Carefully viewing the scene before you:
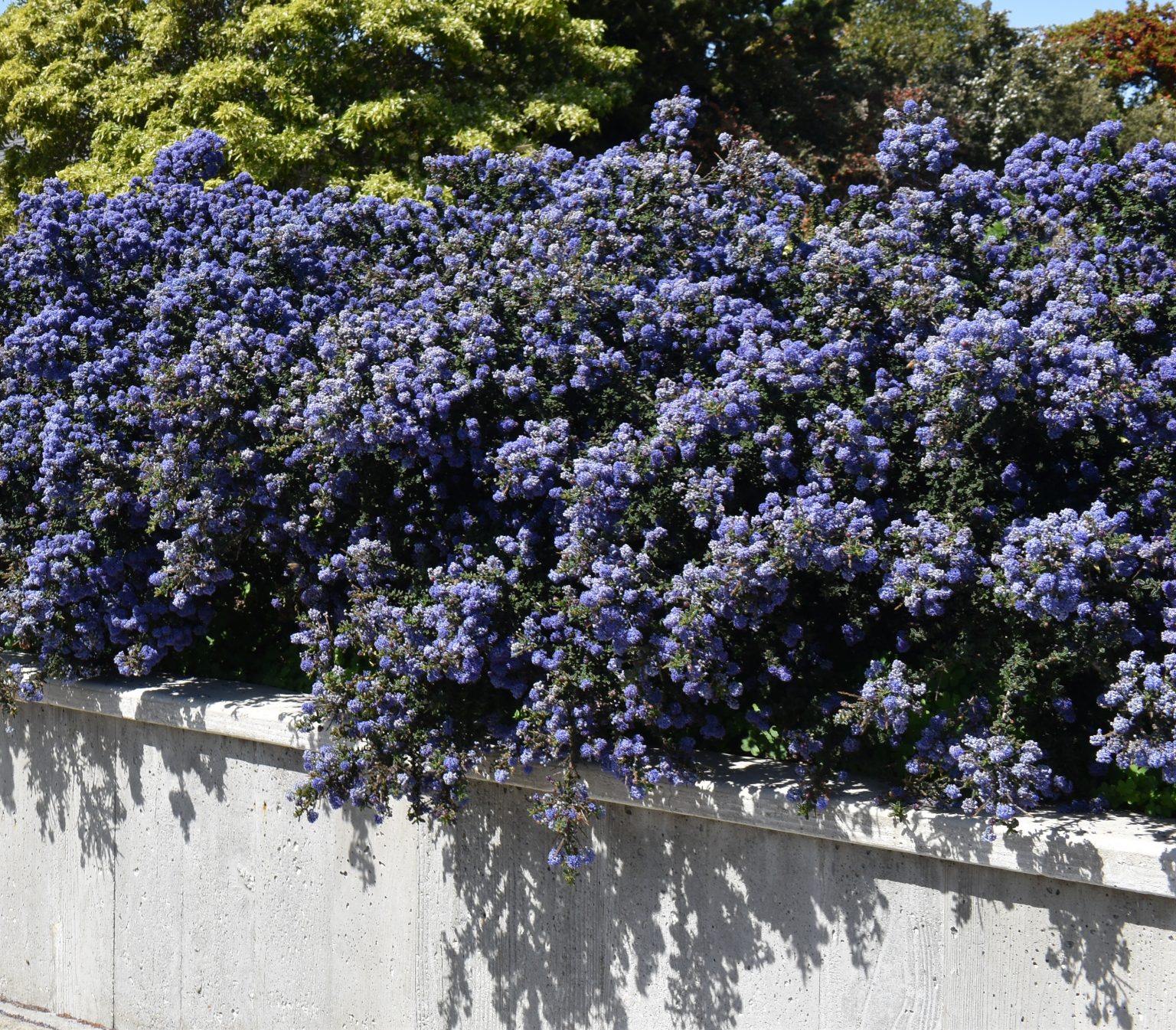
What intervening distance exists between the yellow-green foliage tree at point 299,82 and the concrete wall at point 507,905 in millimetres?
6507

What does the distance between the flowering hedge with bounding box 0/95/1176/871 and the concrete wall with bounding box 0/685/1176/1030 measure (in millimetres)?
231

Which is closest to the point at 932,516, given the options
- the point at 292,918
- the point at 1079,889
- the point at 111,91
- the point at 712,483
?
the point at 712,483

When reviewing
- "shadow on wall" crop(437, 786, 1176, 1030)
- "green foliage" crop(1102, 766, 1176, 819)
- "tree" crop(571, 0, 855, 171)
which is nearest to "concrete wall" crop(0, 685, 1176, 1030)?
"shadow on wall" crop(437, 786, 1176, 1030)

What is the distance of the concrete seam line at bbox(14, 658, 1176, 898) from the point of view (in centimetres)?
281

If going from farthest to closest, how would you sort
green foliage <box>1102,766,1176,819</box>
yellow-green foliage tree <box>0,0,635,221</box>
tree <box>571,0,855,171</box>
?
1. tree <box>571,0,855,171</box>
2. yellow-green foliage tree <box>0,0,635,221</box>
3. green foliage <box>1102,766,1176,819</box>

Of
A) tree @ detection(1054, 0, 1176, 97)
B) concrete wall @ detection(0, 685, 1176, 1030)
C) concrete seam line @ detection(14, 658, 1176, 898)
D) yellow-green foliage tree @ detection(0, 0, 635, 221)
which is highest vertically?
tree @ detection(1054, 0, 1176, 97)

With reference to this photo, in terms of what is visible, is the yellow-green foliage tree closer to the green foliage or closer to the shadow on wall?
the shadow on wall

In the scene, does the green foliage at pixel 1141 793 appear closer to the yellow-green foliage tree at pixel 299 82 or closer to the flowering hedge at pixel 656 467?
the flowering hedge at pixel 656 467

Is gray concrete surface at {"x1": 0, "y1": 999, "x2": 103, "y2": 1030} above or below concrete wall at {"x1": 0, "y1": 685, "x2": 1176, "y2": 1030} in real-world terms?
below

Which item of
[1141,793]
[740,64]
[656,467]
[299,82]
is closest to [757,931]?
[1141,793]

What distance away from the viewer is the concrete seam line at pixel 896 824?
2811mm

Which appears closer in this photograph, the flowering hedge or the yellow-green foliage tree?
the flowering hedge

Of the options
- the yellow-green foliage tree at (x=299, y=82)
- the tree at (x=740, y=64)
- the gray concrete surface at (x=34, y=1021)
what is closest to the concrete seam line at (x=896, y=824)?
the gray concrete surface at (x=34, y=1021)

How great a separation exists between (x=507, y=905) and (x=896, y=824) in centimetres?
133
